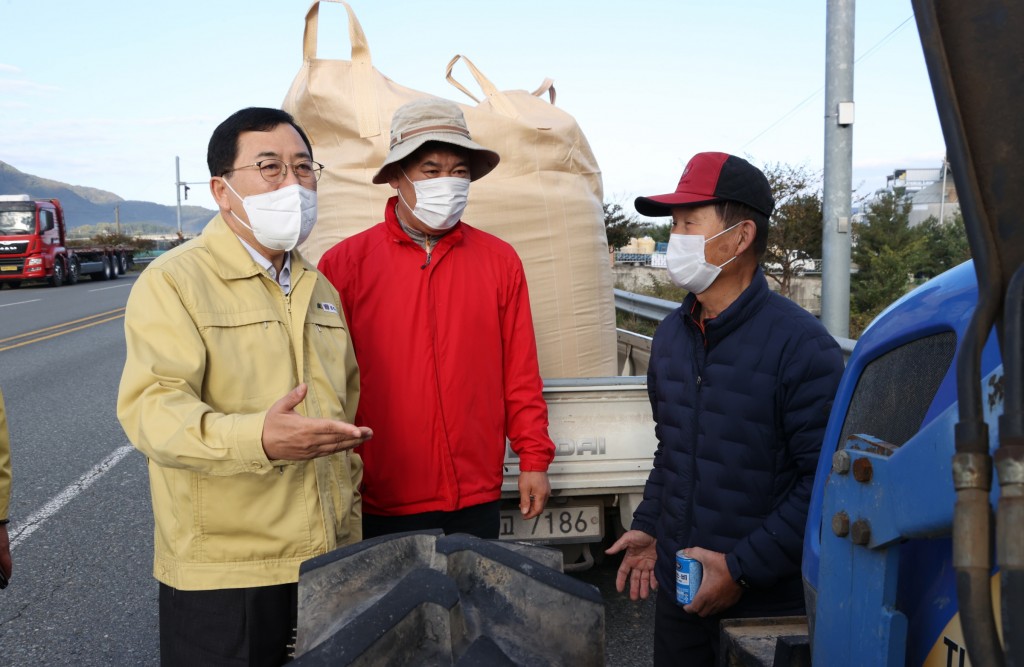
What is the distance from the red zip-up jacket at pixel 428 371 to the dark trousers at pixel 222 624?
26.0 inches

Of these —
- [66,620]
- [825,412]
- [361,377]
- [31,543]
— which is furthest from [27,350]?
[825,412]

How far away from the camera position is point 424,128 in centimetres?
271

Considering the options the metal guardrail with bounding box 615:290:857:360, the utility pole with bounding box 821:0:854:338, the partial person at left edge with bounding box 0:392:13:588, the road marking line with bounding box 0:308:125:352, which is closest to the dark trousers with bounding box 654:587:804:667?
the partial person at left edge with bounding box 0:392:13:588

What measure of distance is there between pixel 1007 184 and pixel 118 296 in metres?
24.2

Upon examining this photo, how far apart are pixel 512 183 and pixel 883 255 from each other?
80.2ft

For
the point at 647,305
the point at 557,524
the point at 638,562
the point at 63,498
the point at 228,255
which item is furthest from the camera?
the point at 647,305

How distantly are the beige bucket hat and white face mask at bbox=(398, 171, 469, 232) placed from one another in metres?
0.11

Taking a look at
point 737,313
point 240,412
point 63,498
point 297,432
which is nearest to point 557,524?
point 737,313

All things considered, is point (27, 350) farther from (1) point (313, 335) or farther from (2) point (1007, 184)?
(2) point (1007, 184)

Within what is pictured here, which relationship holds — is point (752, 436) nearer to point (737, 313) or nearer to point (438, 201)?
point (737, 313)

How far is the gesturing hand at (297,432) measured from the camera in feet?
5.64

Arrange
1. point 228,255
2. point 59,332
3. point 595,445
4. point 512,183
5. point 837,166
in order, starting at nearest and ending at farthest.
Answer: point 228,255 < point 595,445 < point 512,183 < point 837,166 < point 59,332

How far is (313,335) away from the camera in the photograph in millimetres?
2111

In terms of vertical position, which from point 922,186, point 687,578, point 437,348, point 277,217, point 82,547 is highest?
point 922,186
